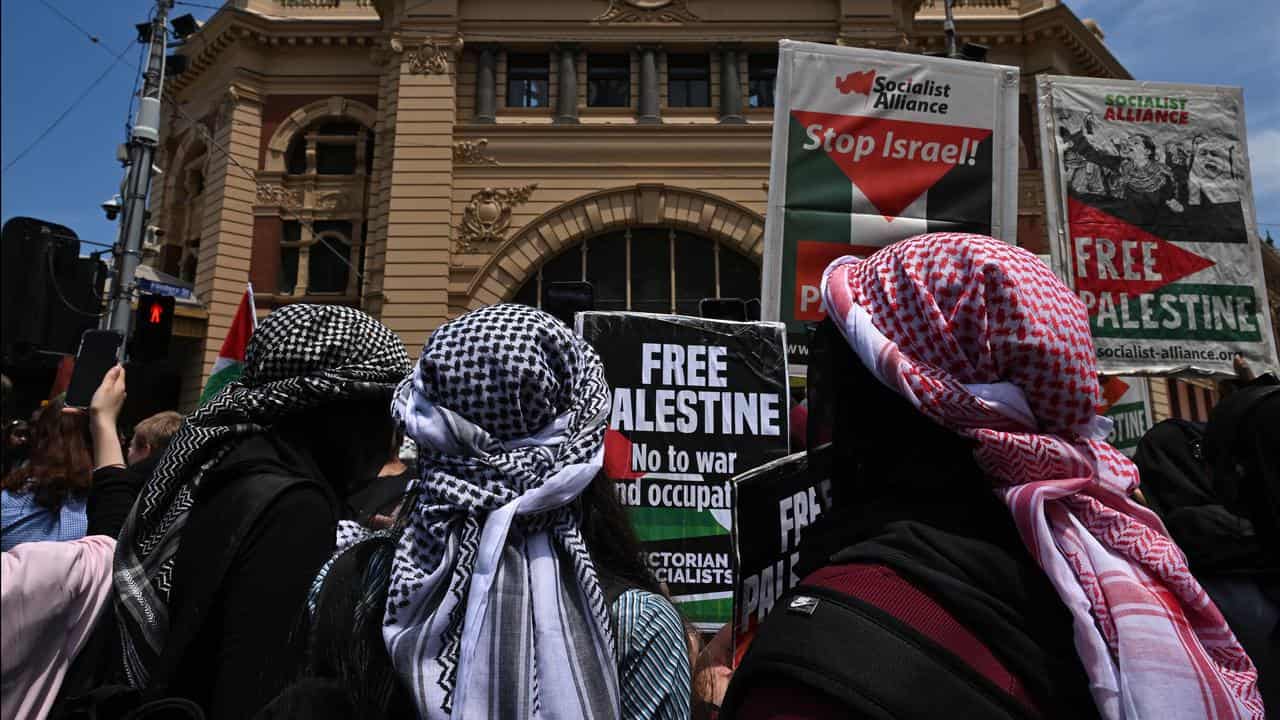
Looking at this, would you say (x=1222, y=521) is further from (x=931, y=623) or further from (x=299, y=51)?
(x=299, y=51)

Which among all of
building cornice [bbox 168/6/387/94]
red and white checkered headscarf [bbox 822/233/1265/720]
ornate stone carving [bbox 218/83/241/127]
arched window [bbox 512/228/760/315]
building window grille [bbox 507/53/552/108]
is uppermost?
building cornice [bbox 168/6/387/94]

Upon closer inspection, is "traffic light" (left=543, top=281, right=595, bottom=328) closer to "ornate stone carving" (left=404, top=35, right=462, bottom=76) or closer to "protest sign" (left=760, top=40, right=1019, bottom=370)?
"protest sign" (left=760, top=40, right=1019, bottom=370)

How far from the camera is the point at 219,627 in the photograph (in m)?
1.74

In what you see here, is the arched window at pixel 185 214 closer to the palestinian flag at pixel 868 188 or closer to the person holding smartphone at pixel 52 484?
the person holding smartphone at pixel 52 484

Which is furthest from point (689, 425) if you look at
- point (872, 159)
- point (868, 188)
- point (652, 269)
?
point (652, 269)

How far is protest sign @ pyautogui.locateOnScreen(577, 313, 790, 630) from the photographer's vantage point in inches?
157

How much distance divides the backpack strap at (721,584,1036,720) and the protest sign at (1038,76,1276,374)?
3.88 meters

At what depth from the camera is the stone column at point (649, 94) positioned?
59.0 ft

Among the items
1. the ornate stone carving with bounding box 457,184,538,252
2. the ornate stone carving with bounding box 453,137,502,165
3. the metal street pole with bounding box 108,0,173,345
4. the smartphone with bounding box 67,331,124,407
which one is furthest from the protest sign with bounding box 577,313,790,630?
the ornate stone carving with bounding box 453,137,502,165

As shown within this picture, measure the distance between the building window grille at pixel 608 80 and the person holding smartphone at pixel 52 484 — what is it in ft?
53.6

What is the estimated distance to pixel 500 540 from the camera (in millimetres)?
1417

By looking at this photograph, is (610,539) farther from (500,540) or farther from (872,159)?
(872,159)

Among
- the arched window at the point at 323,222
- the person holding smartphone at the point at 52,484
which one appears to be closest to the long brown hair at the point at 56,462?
the person holding smartphone at the point at 52,484

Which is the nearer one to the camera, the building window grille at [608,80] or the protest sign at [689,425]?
the protest sign at [689,425]
